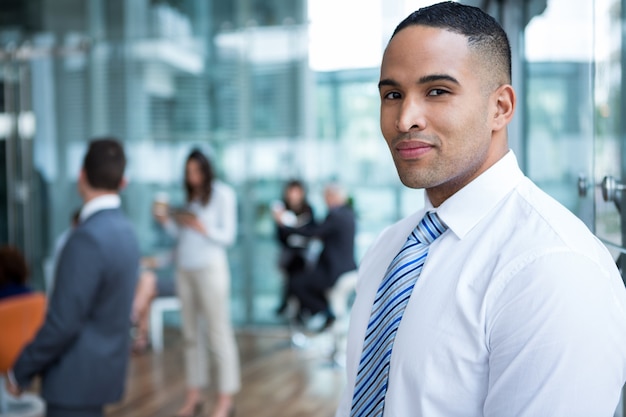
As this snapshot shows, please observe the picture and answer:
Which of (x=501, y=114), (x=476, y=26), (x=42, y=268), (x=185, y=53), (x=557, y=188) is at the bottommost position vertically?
(x=42, y=268)

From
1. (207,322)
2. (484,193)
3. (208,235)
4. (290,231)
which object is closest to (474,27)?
(484,193)

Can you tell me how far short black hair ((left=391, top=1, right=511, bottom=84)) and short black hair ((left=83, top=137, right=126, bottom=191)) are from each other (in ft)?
6.22

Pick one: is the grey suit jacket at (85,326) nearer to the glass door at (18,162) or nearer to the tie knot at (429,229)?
the tie knot at (429,229)

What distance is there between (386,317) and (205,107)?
274 inches

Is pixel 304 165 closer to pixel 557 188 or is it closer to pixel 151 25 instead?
pixel 151 25

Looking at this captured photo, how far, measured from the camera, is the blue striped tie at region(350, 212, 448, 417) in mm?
1097

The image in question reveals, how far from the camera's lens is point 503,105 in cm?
106

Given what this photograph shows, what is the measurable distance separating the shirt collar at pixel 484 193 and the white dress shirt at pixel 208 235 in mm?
3471

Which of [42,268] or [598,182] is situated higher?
[598,182]

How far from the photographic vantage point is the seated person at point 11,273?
167 inches

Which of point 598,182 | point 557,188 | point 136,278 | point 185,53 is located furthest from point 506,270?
point 185,53

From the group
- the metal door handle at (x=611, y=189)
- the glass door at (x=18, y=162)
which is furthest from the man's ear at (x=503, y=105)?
the glass door at (x=18, y=162)

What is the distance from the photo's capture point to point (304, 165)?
761 centimetres

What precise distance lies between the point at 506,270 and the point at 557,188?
1.50m
